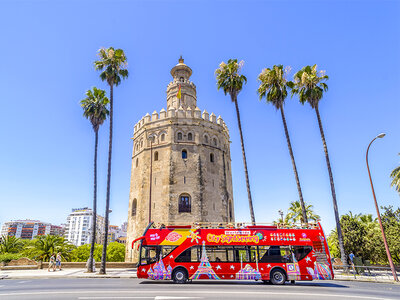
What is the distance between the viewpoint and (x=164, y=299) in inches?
325

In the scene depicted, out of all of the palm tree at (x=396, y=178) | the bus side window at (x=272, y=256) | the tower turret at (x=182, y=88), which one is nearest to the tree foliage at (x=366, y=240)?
the palm tree at (x=396, y=178)

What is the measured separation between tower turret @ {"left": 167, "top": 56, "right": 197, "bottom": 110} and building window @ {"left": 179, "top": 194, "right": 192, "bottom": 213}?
A: 11729 millimetres

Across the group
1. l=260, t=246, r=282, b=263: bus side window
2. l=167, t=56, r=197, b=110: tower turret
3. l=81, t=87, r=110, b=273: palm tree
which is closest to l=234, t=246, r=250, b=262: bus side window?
l=260, t=246, r=282, b=263: bus side window

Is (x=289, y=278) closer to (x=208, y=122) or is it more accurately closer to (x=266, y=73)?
(x=266, y=73)

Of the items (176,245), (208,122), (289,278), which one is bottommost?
(289,278)

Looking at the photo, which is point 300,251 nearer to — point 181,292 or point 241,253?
point 241,253

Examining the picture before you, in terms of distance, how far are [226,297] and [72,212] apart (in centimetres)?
17069

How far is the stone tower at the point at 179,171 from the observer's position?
87.2ft

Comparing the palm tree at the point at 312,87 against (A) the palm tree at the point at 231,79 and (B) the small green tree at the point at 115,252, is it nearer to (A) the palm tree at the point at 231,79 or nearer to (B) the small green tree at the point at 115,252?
(A) the palm tree at the point at 231,79

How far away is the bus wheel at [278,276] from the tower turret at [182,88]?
904 inches

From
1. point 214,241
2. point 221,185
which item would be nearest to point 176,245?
point 214,241

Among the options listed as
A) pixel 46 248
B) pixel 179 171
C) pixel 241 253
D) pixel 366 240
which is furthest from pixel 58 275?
pixel 366 240

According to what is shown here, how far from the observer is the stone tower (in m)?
26.6

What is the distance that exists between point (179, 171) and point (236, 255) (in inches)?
570
